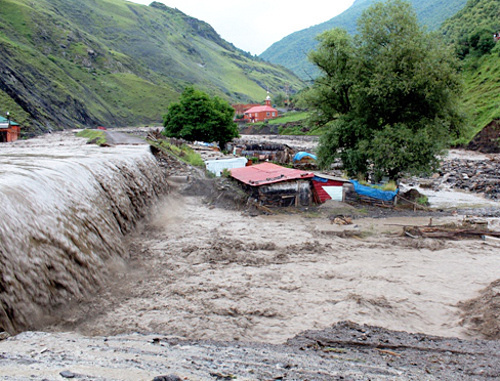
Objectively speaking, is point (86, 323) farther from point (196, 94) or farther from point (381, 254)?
point (196, 94)

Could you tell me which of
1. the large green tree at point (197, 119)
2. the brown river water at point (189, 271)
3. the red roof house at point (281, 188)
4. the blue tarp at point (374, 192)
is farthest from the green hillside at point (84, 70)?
the blue tarp at point (374, 192)

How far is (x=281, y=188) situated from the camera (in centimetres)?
2045

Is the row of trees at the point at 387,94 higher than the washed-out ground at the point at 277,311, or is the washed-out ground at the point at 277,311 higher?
the row of trees at the point at 387,94

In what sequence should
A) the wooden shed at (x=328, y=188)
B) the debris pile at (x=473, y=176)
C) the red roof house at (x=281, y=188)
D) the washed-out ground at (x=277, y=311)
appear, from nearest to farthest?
the washed-out ground at (x=277, y=311) < the red roof house at (x=281, y=188) < the wooden shed at (x=328, y=188) < the debris pile at (x=473, y=176)

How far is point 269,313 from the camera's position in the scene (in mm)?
8148

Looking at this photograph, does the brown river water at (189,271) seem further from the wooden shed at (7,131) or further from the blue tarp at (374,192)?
→ the wooden shed at (7,131)

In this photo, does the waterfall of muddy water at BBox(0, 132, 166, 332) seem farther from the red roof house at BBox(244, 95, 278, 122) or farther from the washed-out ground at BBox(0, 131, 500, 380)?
the red roof house at BBox(244, 95, 278, 122)

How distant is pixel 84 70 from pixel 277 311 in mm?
95099

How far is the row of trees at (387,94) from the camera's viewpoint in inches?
826

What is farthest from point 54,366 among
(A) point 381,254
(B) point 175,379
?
(A) point 381,254

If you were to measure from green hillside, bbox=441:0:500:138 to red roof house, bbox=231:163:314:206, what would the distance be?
2903cm

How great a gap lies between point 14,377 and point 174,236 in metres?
10.6

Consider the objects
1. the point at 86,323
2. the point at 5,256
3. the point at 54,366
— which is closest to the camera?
the point at 54,366

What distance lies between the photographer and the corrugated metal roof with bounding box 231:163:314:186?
20.4m
